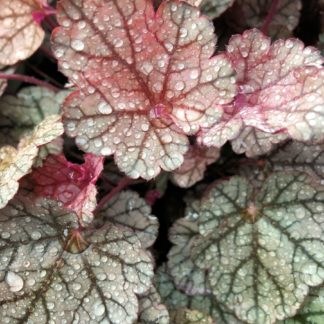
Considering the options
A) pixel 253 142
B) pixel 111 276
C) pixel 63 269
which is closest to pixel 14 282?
pixel 63 269

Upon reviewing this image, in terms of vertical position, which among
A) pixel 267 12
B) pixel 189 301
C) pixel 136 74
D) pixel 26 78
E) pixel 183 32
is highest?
pixel 183 32

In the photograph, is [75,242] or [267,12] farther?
[267,12]

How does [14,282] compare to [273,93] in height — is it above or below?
below

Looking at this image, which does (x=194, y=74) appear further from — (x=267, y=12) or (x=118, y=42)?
(x=267, y=12)

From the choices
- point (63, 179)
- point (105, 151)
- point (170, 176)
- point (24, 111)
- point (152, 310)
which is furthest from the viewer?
point (24, 111)

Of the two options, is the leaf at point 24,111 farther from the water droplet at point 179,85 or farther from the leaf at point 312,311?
the leaf at point 312,311

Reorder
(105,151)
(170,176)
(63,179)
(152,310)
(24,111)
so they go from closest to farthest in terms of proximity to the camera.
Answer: (105,151) → (152,310) → (63,179) → (170,176) → (24,111)

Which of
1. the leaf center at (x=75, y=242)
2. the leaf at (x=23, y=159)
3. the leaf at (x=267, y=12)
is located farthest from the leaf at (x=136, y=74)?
the leaf at (x=267, y=12)

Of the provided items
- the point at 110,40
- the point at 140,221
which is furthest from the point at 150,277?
the point at 110,40
